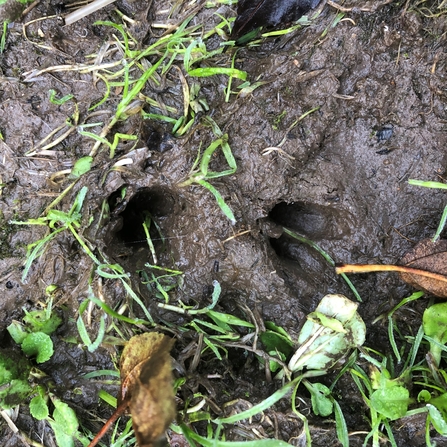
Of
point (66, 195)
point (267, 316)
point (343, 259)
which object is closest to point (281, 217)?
point (343, 259)

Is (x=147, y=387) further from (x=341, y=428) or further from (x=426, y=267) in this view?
(x=426, y=267)

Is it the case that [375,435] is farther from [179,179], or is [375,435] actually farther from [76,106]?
[76,106]

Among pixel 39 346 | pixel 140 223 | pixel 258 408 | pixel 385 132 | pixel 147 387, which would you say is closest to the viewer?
pixel 147 387

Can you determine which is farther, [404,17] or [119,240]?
Answer: [119,240]

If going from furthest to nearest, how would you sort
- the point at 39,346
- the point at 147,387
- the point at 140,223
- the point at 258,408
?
the point at 140,223
the point at 39,346
the point at 258,408
the point at 147,387

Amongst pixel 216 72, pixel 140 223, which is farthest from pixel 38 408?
pixel 216 72

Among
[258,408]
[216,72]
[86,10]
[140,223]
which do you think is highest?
[86,10]
